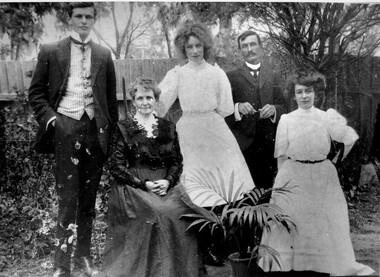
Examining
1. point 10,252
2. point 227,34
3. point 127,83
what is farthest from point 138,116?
point 10,252

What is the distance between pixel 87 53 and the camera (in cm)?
434

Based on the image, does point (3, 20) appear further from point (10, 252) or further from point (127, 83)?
point (10, 252)

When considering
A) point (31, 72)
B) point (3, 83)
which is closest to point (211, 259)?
point (31, 72)

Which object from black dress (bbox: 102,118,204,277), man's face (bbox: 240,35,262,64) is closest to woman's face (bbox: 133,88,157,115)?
black dress (bbox: 102,118,204,277)

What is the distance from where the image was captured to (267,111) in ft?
15.0

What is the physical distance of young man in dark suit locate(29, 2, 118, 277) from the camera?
429cm

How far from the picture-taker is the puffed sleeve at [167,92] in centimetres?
446

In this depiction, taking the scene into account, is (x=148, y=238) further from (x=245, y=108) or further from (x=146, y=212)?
(x=245, y=108)

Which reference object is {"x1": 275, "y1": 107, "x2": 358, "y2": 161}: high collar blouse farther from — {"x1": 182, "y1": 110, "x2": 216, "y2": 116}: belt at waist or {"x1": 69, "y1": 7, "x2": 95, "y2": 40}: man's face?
{"x1": 69, "y1": 7, "x2": 95, "y2": 40}: man's face

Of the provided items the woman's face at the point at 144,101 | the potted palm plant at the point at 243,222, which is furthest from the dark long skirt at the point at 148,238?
the woman's face at the point at 144,101

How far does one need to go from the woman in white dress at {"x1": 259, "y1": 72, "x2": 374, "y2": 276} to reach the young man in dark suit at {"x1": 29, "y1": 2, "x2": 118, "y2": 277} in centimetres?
165

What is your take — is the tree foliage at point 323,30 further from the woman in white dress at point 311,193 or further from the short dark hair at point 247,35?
the woman in white dress at point 311,193

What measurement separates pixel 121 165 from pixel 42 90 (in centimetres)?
98

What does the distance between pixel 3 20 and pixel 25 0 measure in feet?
0.91
